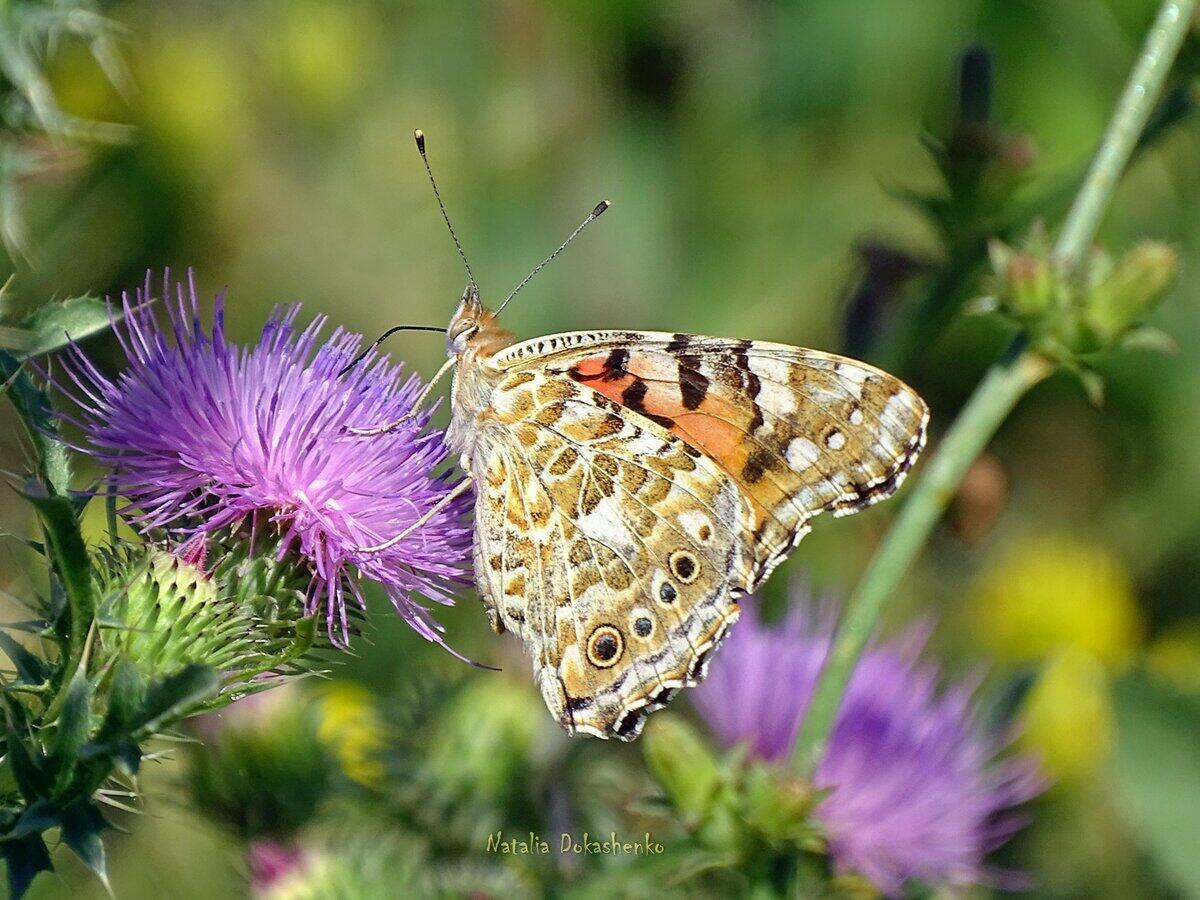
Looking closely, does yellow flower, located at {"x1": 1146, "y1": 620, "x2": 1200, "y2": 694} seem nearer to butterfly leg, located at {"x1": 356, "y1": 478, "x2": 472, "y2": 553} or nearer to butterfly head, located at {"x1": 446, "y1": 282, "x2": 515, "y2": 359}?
butterfly head, located at {"x1": 446, "y1": 282, "x2": 515, "y2": 359}

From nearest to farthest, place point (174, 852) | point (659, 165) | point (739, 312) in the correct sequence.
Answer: point (174, 852), point (739, 312), point (659, 165)

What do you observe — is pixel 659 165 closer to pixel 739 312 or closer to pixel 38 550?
pixel 739 312

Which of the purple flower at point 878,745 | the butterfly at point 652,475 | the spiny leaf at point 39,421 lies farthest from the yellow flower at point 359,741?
the spiny leaf at point 39,421

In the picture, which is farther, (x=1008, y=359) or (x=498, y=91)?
(x=498, y=91)

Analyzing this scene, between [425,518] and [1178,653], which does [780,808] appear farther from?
[1178,653]

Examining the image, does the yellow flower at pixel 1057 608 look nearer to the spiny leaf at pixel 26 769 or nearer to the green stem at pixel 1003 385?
the green stem at pixel 1003 385

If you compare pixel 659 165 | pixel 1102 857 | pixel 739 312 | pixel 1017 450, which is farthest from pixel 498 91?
pixel 1102 857
